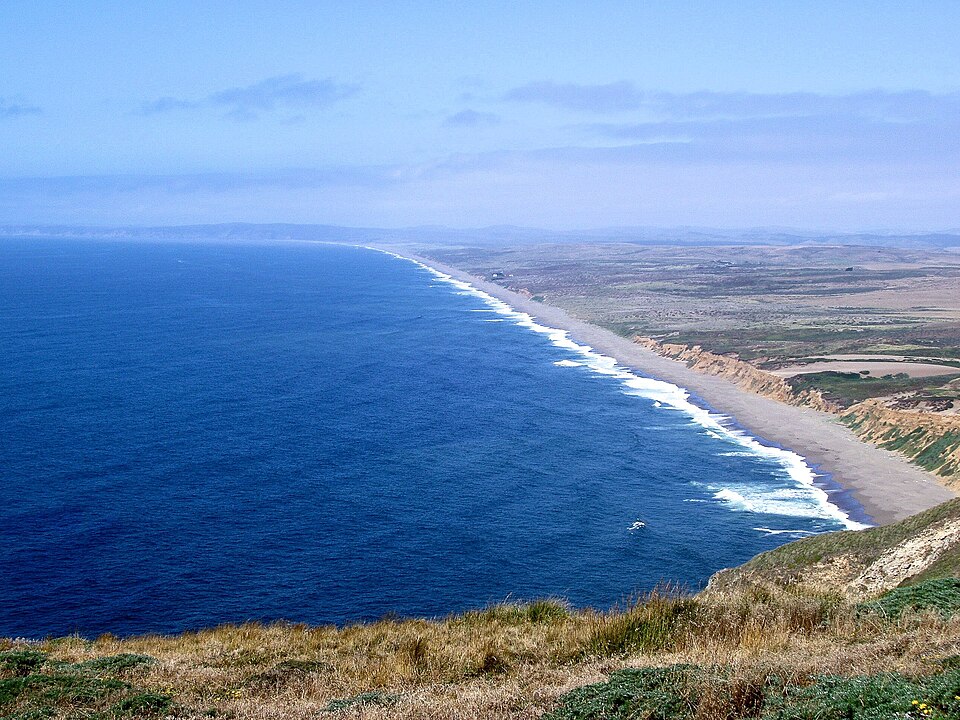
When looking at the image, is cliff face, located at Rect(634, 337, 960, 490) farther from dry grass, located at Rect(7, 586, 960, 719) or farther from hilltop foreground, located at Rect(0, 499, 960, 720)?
dry grass, located at Rect(7, 586, 960, 719)

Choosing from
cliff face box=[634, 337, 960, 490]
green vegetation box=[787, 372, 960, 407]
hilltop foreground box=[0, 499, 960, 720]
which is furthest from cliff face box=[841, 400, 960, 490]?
hilltop foreground box=[0, 499, 960, 720]

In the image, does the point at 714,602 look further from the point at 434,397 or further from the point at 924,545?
the point at 434,397

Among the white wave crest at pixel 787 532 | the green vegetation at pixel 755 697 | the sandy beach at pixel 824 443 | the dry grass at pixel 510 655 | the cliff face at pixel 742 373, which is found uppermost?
the green vegetation at pixel 755 697

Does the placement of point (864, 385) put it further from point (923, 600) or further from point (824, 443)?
point (923, 600)

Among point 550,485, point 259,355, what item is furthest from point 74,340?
point 550,485

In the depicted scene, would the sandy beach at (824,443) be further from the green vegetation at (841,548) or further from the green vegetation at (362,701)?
the green vegetation at (362,701)

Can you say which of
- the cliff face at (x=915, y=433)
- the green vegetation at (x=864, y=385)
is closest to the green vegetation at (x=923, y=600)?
the cliff face at (x=915, y=433)
